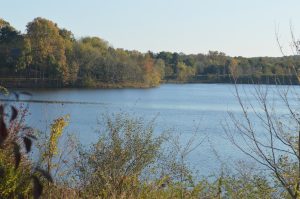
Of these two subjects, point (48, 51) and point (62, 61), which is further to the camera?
point (62, 61)

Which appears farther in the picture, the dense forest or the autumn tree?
the autumn tree

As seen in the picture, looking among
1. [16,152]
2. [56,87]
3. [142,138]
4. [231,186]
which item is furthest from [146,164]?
[56,87]

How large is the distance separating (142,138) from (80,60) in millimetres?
80366

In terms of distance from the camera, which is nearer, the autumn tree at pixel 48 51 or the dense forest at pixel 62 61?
the dense forest at pixel 62 61

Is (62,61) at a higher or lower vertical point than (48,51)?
lower

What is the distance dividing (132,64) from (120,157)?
8633 centimetres

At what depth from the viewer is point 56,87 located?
8244 centimetres

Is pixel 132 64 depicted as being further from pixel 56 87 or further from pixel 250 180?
pixel 250 180

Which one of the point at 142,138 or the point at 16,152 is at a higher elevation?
the point at 16,152

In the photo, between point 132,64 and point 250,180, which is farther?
point 132,64

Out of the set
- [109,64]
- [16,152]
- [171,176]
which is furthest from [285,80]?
[109,64]

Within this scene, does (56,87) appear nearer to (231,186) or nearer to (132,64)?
(132,64)

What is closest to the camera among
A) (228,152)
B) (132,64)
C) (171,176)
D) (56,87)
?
(171,176)

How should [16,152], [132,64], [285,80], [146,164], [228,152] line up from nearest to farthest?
[16,152]
[285,80]
[146,164]
[228,152]
[132,64]
